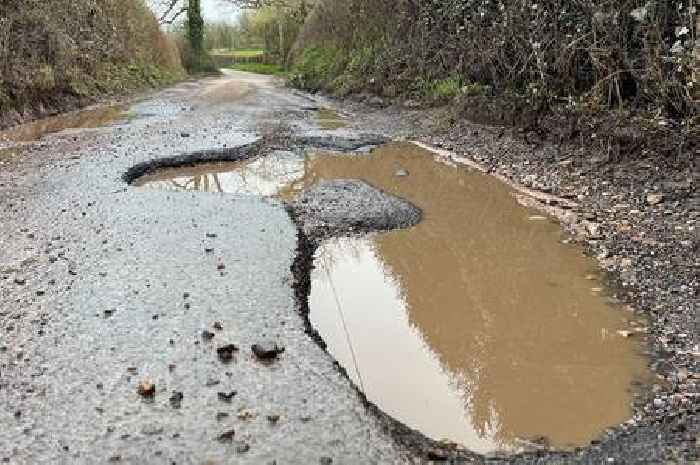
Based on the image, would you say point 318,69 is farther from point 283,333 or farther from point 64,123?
point 283,333

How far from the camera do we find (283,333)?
4.73 m

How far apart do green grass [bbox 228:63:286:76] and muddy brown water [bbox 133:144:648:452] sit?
34129mm

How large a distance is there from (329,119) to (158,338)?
Answer: 38.9ft

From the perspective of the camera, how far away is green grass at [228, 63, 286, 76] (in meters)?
43.3

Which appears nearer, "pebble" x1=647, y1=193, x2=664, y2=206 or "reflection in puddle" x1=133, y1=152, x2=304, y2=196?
"pebble" x1=647, y1=193, x2=664, y2=206

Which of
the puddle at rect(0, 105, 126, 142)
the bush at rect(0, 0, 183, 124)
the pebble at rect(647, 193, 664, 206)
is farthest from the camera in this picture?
the bush at rect(0, 0, 183, 124)

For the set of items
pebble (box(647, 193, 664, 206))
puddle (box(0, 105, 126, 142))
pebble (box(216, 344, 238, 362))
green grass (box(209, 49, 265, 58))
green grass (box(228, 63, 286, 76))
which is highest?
pebble (box(647, 193, 664, 206))

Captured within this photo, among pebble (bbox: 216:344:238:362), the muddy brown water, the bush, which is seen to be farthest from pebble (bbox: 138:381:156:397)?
the bush

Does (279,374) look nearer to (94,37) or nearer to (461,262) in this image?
(461,262)

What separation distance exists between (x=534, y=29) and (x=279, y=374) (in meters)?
8.60

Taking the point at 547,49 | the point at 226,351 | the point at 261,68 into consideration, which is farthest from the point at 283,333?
the point at 261,68

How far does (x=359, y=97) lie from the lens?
1933 centimetres

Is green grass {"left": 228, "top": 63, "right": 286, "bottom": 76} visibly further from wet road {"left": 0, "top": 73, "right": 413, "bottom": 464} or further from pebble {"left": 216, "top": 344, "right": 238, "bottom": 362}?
pebble {"left": 216, "top": 344, "right": 238, "bottom": 362}

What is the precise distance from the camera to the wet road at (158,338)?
353cm
